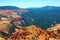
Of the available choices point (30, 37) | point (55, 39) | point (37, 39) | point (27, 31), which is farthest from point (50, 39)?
point (27, 31)

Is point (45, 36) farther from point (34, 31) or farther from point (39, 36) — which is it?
point (34, 31)

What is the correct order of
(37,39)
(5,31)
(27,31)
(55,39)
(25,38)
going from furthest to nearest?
(5,31) < (27,31) < (25,38) < (37,39) < (55,39)

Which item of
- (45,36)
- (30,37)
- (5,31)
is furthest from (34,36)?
(5,31)

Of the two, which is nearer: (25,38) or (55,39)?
(55,39)

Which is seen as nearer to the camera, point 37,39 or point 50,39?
point 50,39

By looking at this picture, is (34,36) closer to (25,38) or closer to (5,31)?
(25,38)

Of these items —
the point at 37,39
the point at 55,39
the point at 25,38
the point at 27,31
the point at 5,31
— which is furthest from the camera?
the point at 5,31

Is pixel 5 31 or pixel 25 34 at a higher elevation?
pixel 25 34

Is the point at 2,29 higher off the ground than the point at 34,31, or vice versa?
the point at 34,31

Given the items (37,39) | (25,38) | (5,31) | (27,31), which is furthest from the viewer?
(5,31)
